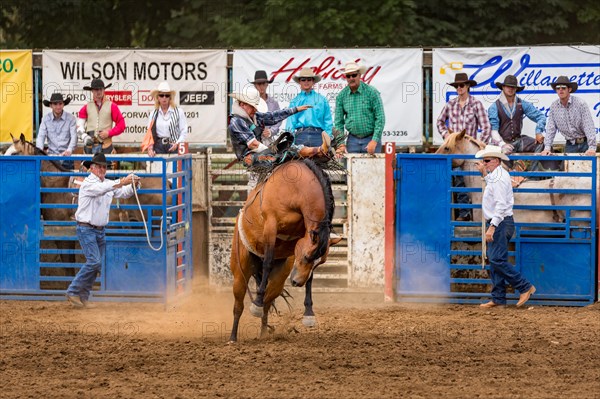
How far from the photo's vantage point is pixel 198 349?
1003cm

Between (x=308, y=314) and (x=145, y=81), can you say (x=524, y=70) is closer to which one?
(x=145, y=81)

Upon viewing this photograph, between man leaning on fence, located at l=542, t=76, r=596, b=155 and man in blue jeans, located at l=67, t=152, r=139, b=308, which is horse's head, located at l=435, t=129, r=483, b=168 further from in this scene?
man in blue jeans, located at l=67, t=152, r=139, b=308

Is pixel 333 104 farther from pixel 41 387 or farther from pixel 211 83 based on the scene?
pixel 41 387

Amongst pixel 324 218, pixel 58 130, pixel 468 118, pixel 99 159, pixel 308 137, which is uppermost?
pixel 468 118

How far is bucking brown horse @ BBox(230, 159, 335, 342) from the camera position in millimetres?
9469

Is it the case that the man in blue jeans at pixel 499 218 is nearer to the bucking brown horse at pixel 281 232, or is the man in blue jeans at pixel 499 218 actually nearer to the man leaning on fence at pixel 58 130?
the bucking brown horse at pixel 281 232

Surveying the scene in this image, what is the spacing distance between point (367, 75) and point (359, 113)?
218 cm

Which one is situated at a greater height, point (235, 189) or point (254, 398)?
point (235, 189)

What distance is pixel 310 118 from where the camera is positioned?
1366cm

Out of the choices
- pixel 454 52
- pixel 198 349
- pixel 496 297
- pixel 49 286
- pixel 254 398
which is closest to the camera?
pixel 254 398

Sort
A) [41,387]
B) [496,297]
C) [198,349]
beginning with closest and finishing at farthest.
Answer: [41,387] < [198,349] < [496,297]

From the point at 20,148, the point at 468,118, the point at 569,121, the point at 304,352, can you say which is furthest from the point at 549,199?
the point at 20,148

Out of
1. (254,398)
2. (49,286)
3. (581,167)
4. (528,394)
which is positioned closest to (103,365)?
→ (254,398)

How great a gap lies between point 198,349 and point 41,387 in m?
2.07
